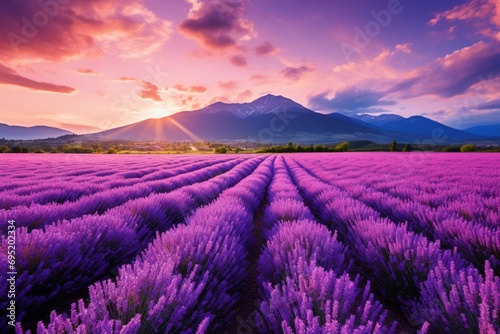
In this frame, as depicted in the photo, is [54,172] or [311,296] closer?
[311,296]

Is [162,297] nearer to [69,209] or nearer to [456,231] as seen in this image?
[456,231]

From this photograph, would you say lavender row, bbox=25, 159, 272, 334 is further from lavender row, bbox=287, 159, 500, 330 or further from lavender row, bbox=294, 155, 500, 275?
lavender row, bbox=294, 155, 500, 275

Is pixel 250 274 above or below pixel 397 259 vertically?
below

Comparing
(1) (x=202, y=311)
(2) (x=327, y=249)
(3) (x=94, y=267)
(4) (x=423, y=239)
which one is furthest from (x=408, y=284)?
(3) (x=94, y=267)

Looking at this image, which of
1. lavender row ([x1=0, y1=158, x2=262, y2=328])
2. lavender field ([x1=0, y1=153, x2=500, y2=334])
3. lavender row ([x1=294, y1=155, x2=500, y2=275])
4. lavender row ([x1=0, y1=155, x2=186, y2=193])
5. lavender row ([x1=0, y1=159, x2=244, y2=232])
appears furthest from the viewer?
lavender row ([x1=0, y1=155, x2=186, y2=193])

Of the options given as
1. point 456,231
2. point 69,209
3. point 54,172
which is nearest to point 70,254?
point 69,209

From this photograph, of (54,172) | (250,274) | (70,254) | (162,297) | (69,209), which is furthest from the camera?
(54,172)

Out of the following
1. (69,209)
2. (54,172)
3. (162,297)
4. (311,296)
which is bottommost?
(54,172)

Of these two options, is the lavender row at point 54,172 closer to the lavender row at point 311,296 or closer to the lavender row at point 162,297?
the lavender row at point 162,297

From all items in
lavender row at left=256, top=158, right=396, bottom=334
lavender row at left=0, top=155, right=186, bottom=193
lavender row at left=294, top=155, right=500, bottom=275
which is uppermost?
lavender row at left=256, top=158, right=396, bottom=334

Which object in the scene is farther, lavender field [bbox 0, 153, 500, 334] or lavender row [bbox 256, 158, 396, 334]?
lavender field [bbox 0, 153, 500, 334]

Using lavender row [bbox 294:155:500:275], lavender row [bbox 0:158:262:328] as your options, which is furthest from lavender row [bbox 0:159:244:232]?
lavender row [bbox 294:155:500:275]

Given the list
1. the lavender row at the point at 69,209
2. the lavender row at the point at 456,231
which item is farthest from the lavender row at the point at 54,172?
the lavender row at the point at 456,231

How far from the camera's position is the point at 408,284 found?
6.50ft
